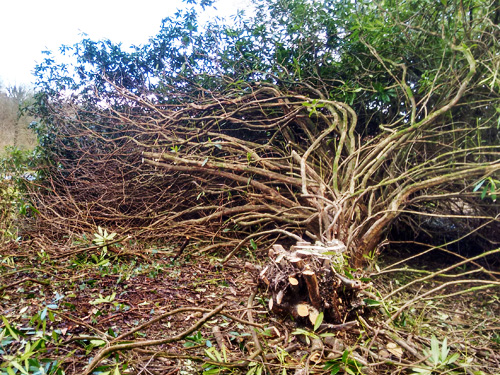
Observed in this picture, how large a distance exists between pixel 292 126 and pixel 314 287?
2.75m

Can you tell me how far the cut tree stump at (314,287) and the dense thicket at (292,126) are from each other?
17.1 inches

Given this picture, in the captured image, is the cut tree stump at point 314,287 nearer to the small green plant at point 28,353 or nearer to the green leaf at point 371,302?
the green leaf at point 371,302

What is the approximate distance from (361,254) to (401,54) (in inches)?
91.7

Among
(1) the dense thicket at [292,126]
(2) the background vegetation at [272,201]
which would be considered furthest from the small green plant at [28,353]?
(1) the dense thicket at [292,126]

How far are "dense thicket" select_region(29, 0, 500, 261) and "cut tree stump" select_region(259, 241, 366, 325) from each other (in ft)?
1.42

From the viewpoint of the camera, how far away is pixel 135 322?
1.91m

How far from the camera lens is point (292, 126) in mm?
4098

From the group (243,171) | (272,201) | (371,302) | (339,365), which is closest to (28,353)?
(339,365)

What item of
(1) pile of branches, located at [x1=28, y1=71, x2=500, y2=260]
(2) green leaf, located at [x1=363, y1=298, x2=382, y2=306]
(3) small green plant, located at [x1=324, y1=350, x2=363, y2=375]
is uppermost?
(1) pile of branches, located at [x1=28, y1=71, x2=500, y2=260]

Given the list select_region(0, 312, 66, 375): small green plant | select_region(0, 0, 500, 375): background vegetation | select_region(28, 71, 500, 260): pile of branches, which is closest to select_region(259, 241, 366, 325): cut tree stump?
select_region(0, 0, 500, 375): background vegetation

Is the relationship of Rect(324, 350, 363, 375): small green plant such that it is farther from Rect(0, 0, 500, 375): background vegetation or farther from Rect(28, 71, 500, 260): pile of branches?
Rect(28, 71, 500, 260): pile of branches

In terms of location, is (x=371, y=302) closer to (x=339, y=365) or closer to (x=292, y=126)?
(x=339, y=365)

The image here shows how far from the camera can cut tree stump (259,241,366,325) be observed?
1775 mm

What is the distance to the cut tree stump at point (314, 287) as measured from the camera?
69.9 inches
